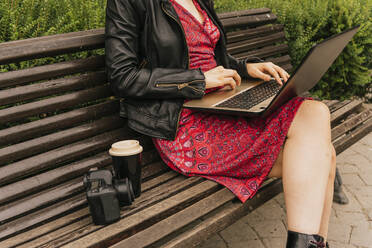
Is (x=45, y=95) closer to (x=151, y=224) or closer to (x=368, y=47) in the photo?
(x=151, y=224)

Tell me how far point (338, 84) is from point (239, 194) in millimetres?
3160

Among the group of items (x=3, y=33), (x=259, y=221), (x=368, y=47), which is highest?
(x=3, y=33)

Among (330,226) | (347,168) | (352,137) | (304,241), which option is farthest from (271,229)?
(347,168)

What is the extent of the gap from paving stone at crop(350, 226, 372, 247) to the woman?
0.78 m

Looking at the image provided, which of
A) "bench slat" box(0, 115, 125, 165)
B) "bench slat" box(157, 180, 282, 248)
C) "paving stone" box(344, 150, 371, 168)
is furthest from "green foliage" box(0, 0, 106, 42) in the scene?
"paving stone" box(344, 150, 371, 168)

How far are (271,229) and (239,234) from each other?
0.76ft

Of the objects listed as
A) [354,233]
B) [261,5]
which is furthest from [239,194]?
[261,5]

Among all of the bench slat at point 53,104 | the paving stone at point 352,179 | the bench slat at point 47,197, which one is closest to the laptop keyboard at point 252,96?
the bench slat at point 47,197

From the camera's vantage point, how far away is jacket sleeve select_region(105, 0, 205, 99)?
202cm

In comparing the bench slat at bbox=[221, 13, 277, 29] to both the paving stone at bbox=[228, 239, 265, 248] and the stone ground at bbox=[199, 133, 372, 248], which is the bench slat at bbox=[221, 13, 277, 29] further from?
the paving stone at bbox=[228, 239, 265, 248]

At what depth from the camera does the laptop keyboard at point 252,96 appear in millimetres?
2027

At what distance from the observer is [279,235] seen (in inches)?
111

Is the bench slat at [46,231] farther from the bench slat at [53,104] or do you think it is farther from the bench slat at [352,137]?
the bench slat at [352,137]

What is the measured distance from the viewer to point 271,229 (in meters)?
2.90
